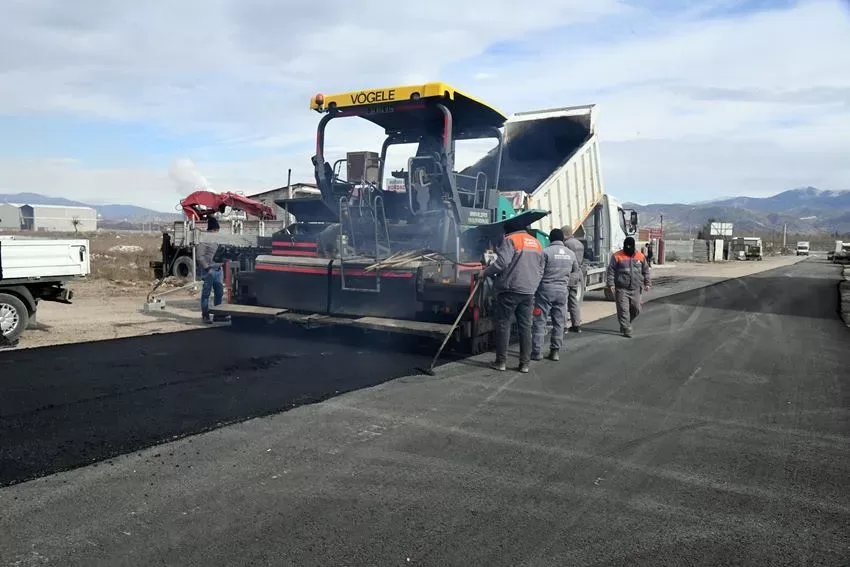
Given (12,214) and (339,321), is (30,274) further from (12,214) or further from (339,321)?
(12,214)

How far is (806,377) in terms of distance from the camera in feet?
23.7

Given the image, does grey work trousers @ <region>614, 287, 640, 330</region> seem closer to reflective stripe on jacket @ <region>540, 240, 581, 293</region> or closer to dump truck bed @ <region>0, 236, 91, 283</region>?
reflective stripe on jacket @ <region>540, 240, 581, 293</region>

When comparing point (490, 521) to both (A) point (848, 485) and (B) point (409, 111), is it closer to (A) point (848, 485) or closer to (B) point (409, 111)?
(A) point (848, 485)

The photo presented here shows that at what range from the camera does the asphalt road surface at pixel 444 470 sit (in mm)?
3199

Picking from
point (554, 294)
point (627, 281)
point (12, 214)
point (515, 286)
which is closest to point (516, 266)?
point (515, 286)

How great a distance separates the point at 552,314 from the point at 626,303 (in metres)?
2.36

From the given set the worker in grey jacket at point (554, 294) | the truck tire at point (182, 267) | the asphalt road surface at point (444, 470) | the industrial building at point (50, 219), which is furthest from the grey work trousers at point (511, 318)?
the industrial building at point (50, 219)

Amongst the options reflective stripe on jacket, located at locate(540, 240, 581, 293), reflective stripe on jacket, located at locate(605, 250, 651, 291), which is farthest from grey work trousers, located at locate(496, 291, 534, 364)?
reflective stripe on jacket, located at locate(605, 250, 651, 291)

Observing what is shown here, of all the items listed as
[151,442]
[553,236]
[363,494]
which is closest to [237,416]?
[151,442]

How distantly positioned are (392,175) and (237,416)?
4580 mm

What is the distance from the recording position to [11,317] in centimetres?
840

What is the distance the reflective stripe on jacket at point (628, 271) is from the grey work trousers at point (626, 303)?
0.06 meters

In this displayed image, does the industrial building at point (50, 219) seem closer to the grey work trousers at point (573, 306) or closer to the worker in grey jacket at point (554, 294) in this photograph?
the grey work trousers at point (573, 306)

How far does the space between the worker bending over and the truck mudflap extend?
11.4ft
